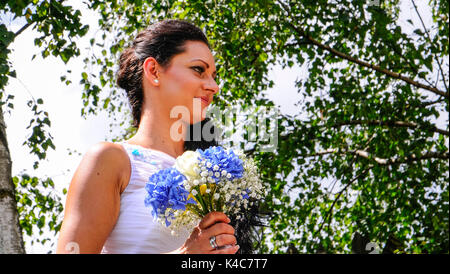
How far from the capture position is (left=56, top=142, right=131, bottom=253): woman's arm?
1.73m

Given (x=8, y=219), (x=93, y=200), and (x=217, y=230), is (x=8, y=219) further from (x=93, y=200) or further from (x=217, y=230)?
(x=217, y=230)

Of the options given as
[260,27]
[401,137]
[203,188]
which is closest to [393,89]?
[401,137]

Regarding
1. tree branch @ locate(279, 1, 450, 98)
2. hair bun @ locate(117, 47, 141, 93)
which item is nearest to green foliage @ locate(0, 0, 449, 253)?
tree branch @ locate(279, 1, 450, 98)

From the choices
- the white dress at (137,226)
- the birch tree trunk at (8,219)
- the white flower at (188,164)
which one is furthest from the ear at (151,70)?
the birch tree trunk at (8,219)

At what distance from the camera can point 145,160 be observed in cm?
203

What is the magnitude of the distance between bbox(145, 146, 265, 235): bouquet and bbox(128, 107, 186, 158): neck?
1.04 feet

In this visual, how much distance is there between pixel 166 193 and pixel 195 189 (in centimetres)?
10

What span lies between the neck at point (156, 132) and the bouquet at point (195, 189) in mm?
316

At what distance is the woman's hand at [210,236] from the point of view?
5.65 ft

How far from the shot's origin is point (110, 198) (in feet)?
6.00

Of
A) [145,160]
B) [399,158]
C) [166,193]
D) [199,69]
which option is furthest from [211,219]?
[399,158]
